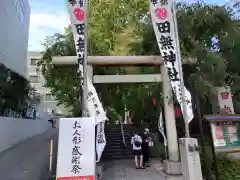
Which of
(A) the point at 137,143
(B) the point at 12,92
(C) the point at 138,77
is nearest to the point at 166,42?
(C) the point at 138,77

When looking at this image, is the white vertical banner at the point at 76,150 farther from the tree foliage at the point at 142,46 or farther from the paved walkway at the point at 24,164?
the tree foliage at the point at 142,46

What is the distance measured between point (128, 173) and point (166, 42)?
540 cm

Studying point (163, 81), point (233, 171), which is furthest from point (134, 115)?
point (233, 171)

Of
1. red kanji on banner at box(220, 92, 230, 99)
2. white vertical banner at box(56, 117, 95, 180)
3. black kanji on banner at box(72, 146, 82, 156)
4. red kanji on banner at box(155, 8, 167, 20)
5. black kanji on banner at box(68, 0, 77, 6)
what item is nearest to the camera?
white vertical banner at box(56, 117, 95, 180)

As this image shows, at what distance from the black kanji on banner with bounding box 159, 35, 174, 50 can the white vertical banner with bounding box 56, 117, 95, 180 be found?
376 cm

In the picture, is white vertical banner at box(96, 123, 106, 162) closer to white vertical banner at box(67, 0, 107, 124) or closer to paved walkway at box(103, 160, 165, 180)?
white vertical banner at box(67, 0, 107, 124)

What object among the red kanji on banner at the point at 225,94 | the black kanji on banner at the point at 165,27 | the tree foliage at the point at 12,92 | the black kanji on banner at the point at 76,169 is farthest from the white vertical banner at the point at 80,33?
the tree foliage at the point at 12,92

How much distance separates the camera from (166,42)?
8859mm

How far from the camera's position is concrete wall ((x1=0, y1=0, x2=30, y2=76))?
707 inches

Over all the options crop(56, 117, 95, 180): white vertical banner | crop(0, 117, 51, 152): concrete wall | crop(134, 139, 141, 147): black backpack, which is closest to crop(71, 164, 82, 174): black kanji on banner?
crop(56, 117, 95, 180): white vertical banner

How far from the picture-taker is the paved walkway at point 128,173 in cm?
933

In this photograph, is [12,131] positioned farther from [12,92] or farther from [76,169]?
[76,169]

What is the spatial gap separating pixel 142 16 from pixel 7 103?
11.1 m

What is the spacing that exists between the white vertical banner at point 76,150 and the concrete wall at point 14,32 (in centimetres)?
1236
